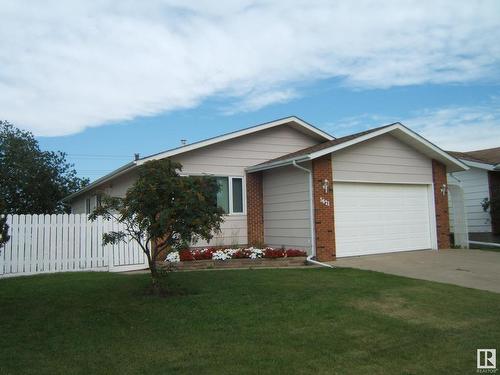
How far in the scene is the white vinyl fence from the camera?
38.3ft

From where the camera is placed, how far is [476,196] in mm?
19812

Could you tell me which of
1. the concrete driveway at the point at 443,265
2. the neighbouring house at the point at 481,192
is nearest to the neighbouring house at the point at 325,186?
the concrete driveway at the point at 443,265

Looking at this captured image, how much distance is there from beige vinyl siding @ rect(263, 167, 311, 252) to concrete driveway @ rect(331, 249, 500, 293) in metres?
1.49

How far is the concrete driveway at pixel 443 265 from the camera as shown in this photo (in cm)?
1003

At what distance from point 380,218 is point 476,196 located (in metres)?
7.11

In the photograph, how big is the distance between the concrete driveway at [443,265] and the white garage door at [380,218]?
43 cm

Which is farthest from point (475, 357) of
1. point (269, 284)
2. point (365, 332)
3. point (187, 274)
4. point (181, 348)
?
point (187, 274)

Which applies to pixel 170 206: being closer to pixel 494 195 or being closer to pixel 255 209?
pixel 255 209

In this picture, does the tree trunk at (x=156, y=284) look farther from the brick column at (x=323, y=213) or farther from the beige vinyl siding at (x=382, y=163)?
the beige vinyl siding at (x=382, y=163)

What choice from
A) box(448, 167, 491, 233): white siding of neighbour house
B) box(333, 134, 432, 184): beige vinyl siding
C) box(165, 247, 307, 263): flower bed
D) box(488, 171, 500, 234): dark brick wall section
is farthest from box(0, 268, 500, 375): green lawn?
box(448, 167, 491, 233): white siding of neighbour house

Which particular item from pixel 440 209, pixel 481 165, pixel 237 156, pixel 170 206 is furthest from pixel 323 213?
pixel 481 165

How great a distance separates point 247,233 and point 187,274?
4653mm

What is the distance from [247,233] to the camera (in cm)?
1546

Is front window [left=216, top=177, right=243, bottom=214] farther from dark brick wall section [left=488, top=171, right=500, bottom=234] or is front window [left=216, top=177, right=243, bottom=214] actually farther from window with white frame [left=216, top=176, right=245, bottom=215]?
dark brick wall section [left=488, top=171, right=500, bottom=234]
